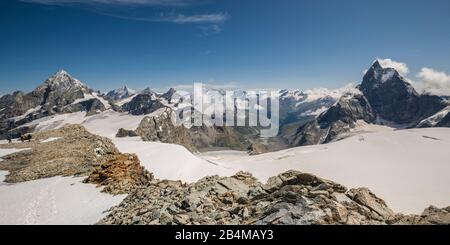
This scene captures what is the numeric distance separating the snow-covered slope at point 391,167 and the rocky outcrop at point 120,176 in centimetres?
3702

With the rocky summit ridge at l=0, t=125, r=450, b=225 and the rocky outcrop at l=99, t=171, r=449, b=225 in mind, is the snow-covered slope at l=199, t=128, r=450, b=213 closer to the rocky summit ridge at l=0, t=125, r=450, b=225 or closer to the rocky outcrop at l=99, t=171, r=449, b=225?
the rocky summit ridge at l=0, t=125, r=450, b=225

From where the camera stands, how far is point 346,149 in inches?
3866

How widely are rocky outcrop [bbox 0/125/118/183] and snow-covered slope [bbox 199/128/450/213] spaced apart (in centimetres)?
3573

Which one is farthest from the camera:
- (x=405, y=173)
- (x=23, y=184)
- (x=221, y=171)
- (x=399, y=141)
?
(x=399, y=141)

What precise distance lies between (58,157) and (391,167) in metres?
69.1

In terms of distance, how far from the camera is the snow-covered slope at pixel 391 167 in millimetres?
56562

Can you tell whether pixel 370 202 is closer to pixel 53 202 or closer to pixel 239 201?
pixel 239 201

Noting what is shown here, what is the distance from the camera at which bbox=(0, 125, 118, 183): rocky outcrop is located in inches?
1405

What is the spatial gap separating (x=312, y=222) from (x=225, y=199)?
6828 millimetres

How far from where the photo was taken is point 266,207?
1678cm

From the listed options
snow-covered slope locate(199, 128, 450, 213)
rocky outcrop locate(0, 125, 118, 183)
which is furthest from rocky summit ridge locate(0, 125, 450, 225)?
snow-covered slope locate(199, 128, 450, 213)

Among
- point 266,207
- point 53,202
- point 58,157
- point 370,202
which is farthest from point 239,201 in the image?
point 58,157
